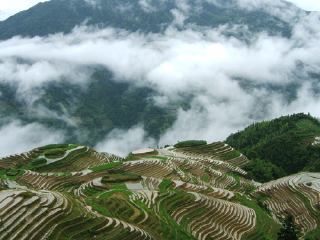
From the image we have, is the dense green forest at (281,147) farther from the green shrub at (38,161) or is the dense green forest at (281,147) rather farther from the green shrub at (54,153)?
the green shrub at (38,161)

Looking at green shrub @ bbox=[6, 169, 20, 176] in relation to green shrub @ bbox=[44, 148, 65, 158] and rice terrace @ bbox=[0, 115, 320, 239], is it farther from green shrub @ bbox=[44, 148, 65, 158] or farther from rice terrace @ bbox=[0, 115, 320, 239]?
green shrub @ bbox=[44, 148, 65, 158]

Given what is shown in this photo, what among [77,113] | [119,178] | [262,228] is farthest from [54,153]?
[77,113]


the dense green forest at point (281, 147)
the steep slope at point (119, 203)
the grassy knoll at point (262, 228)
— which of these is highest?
the dense green forest at point (281, 147)

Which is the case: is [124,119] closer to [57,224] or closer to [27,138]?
[27,138]

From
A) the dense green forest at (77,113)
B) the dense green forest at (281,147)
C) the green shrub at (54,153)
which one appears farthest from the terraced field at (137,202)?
the dense green forest at (77,113)

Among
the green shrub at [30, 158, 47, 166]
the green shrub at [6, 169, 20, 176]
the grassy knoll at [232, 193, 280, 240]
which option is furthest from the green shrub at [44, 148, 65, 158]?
the grassy knoll at [232, 193, 280, 240]

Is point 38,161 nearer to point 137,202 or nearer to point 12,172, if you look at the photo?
point 12,172

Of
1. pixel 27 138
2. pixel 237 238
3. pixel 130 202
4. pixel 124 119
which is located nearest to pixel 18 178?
pixel 130 202
